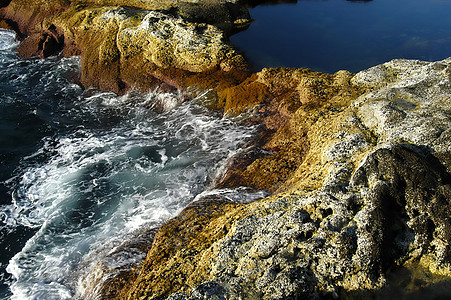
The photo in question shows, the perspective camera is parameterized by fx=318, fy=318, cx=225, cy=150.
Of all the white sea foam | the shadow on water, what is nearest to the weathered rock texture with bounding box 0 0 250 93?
the white sea foam

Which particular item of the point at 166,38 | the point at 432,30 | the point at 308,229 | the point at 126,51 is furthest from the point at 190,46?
the point at 432,30

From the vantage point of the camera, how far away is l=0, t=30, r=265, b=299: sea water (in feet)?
39.5

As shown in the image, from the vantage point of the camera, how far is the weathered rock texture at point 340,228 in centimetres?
700

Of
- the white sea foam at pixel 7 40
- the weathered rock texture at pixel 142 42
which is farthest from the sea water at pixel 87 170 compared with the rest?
the white sea foam at pixel 7 40

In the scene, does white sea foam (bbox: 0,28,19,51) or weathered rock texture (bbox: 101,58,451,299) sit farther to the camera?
white sea foam (bbox: 0,28,19,51)

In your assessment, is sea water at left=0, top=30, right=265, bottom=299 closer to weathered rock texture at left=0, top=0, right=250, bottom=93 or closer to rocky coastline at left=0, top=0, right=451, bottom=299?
rocky coastline at left=0, top=0, right=451, bottom=299

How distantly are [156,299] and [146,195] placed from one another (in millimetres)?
7165

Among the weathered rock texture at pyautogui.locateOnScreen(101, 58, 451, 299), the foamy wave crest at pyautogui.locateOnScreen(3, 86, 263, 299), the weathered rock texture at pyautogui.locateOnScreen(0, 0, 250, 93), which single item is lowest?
the foamy wave crest at pyautogui.locateOnScreen(3, 86, 263, 299)

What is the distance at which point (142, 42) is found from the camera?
2228 cm

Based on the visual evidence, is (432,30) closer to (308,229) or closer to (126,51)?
(126,51)

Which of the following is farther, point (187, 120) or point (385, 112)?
point (187, 120)

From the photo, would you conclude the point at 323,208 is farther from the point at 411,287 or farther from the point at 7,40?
the point at 7,40

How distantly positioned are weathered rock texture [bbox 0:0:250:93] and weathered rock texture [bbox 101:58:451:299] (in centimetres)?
1071

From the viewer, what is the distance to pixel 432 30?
26609 millimetres
